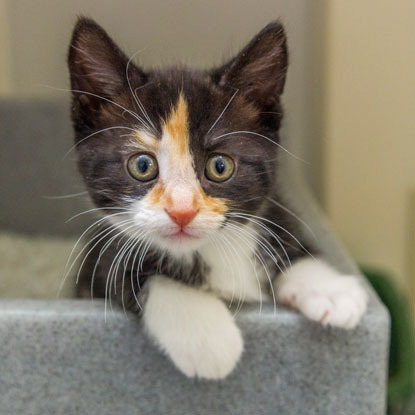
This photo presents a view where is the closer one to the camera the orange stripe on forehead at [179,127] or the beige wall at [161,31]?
the orange stripe on forehead at [179,127]

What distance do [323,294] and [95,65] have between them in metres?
0.58

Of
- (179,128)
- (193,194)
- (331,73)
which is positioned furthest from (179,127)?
(331,73)

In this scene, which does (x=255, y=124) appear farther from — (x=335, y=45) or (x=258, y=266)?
(x=335, y=45)

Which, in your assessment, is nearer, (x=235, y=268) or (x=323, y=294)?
(x=323, y=294)

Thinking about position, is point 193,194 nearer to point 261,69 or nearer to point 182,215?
point 182,215

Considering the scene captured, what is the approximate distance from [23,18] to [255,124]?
0.96 meters

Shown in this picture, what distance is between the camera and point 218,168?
96cm

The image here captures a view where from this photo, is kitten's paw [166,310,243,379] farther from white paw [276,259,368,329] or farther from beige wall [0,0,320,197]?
beige wall [0,0,320,197]

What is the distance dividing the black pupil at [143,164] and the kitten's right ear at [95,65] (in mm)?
161

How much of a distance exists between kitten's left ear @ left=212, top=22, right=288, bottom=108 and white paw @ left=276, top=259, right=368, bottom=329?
0.33 metres

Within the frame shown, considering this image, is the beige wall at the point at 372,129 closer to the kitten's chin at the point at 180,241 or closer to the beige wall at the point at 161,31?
the beige wall at the point at 161,31

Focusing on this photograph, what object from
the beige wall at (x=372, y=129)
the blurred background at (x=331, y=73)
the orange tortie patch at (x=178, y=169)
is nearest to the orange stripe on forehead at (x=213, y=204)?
the orange tortie patch at (x=178, y=169)

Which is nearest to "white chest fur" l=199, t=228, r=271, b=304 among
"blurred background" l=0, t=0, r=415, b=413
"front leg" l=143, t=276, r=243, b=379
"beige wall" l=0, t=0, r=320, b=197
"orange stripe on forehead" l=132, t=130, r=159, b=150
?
"front leg" l=143, t=276, r=243, b=379

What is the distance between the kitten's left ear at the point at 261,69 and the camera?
97 cm
